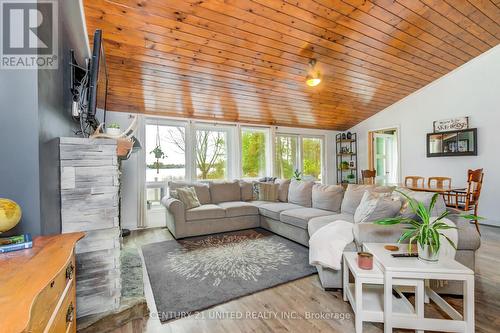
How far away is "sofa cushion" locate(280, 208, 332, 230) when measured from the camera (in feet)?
10.3

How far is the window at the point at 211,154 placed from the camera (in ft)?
16.1

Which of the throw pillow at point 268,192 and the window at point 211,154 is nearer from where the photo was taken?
the throw pillow at point 268,192

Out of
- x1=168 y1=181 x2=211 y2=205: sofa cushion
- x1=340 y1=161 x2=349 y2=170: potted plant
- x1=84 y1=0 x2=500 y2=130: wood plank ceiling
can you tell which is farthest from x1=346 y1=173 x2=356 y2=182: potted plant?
x1=168 y1=181 x2=211 y2=205: sofa cushion

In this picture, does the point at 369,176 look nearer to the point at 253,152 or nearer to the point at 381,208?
the point at 253,152

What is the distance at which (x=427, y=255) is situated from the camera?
1534mm

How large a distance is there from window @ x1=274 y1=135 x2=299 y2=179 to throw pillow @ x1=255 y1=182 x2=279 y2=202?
118 centimetres

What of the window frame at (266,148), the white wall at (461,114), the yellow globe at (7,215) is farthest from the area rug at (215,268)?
the white wall at (461,114)

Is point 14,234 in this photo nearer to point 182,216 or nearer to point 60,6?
point 60,6

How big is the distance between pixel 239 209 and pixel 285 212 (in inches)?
33.6

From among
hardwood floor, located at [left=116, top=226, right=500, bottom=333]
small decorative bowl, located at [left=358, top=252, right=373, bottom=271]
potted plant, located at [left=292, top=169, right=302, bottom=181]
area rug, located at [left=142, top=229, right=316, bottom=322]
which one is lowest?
hardwood floor, located at [left=116, top=226, right=500, bottom=333]

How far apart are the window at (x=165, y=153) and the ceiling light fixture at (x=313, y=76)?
2.62m

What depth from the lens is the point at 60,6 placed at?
1691 mm

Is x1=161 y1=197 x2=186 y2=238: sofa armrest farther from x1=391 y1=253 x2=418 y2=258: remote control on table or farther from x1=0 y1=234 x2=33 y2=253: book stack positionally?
x1=391 y1=253 x2=418 y2=258: remote control on table

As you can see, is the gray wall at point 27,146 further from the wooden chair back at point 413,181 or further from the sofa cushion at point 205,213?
the wooden chair back at point 413,181
